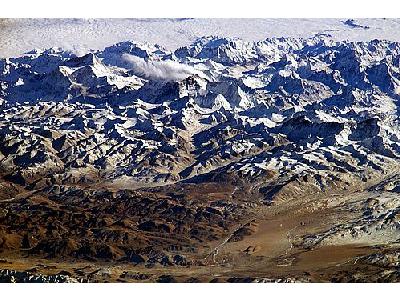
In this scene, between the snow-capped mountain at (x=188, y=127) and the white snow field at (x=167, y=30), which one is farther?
the snow-capped mountain at (x=188, y=127)

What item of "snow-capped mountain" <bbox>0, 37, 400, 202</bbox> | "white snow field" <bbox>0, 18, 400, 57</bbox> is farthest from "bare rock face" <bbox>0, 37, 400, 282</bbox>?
"white snow field" <bbox>0, 18, 400, 57</bbox>

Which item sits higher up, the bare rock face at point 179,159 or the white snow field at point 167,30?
the white snow field at point 167,30

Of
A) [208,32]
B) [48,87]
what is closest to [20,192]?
[208,32]

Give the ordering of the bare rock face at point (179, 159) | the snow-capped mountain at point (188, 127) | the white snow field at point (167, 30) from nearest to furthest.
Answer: the bare rock face at point (179, 159), the white snow field at point (167, 30), the snow-capped mountain at point (188, 127)

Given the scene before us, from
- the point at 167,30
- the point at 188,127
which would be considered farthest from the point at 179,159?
the point at 167,30

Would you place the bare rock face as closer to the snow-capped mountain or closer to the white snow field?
the snow-capped mountain

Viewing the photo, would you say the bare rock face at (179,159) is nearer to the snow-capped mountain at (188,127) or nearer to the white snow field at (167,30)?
the snow-capped mountain at (188,127)

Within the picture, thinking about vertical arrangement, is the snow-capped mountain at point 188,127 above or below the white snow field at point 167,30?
below

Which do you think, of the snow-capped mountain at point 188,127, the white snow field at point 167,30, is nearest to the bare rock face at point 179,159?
the snow-capped mountain at point 188,127

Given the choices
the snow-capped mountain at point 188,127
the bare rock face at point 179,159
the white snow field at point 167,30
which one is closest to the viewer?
the bare rock face at point 179,159
